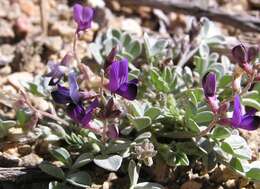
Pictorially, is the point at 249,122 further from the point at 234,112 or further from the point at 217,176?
the point at 217,176

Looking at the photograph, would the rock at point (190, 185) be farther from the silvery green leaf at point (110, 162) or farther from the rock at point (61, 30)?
the rock at point (61, 30)

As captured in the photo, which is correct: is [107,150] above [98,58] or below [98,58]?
below

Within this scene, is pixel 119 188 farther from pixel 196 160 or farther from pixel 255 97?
pixel 255 97

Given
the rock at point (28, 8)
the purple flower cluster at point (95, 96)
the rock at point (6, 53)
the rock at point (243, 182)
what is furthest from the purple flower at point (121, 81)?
the rock at point (28, 8)

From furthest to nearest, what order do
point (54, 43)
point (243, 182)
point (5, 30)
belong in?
point (5, 30), point (54, 43), point (243, 182)

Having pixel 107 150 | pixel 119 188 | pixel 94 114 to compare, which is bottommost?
pixel 119 188

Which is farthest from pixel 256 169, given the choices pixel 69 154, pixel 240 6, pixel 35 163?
pixel 240 6

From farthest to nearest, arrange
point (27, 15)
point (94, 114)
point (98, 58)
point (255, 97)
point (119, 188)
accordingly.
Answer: point (27, 15) < point (98, 58) < point (255, 97) < point (119, 188) < point (94, 114)

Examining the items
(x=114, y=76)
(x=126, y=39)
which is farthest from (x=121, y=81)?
(x=126, y=39)
